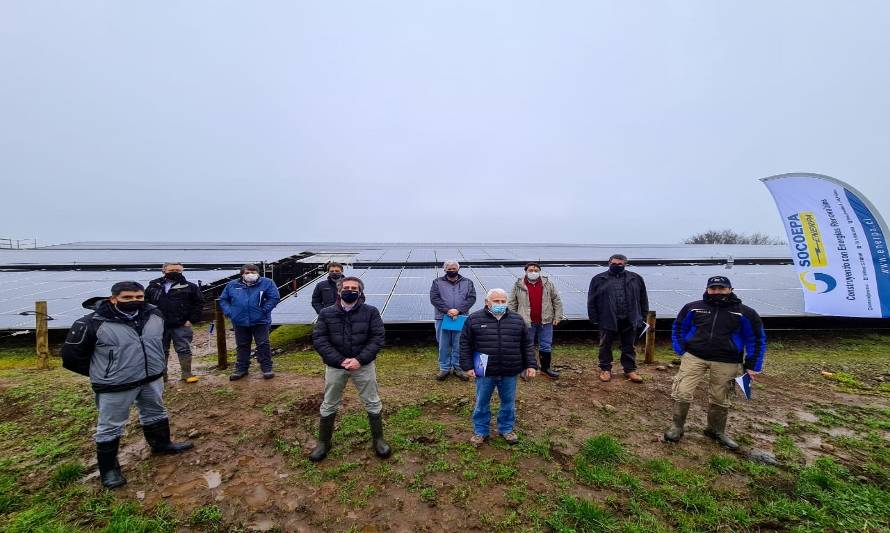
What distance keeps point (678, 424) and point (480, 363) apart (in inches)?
112

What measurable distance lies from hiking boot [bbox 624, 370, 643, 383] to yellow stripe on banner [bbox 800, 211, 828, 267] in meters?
5.88

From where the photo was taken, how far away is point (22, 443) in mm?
4742

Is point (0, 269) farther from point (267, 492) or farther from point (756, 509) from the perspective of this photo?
point (756, 509)

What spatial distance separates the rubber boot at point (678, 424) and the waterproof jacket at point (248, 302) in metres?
6.55

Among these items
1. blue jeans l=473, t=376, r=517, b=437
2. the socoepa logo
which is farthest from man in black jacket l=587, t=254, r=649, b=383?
the socoepa logo

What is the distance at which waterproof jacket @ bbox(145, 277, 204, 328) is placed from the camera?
20.6 feet

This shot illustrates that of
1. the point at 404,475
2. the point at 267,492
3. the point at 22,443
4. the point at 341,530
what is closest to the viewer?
the point at 341,530

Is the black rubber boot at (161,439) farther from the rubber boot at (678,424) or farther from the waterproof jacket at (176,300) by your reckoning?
the rubber boot at (678,424)

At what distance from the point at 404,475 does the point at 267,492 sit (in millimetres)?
1447

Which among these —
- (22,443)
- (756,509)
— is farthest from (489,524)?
(22,443)

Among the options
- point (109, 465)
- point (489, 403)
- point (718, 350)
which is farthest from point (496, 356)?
point (109, 465)

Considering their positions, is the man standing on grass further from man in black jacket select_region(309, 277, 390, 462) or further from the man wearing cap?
man in black jacket select_region(309, 277, 390, 462)

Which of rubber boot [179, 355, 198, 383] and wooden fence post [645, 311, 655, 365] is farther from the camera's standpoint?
wooden fence post [645, 311, 655, 365]

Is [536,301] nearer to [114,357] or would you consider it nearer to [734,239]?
[114,357]
